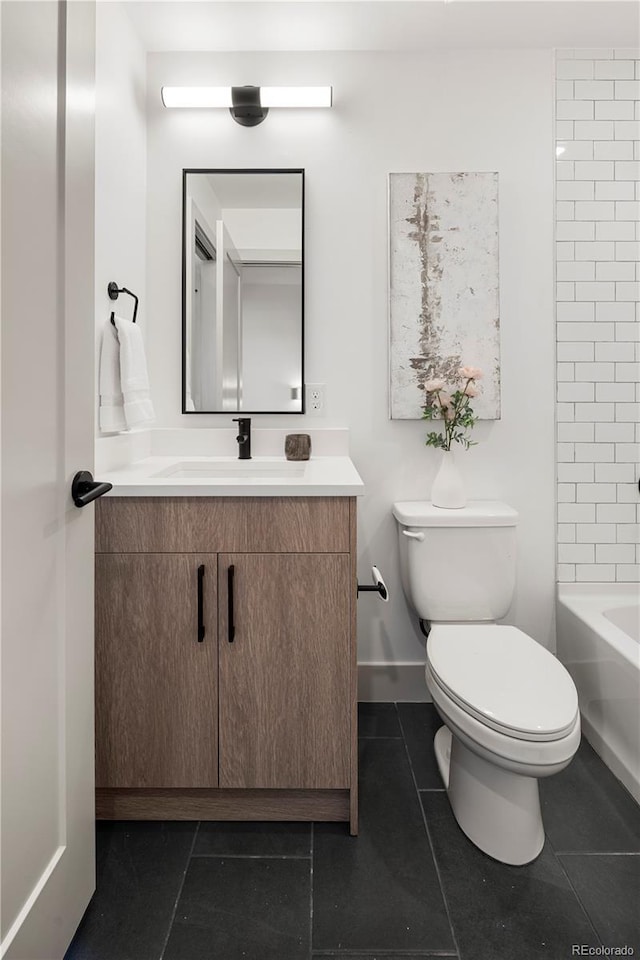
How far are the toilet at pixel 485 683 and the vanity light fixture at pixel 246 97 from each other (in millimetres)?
1450

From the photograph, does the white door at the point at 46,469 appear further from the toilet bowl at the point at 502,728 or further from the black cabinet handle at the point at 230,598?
the toilet bowl at the point at 502,728

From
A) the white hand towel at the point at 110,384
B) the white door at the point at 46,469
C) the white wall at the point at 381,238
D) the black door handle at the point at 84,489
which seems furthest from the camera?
the white wall at the point at 381,238

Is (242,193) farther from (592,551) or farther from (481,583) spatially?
(592,551)

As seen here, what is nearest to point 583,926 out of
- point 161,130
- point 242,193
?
point 242,193

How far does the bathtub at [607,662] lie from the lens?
1599 mm

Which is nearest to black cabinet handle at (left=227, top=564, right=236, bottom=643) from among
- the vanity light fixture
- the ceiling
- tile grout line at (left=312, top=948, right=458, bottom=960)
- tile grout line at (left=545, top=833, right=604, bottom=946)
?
tile grout line at (left=312, top=948, right=458, bottom=960)

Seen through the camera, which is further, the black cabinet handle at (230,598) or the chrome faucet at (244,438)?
the chrome faucet at (244,438)

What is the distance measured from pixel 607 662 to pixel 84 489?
1.58 m

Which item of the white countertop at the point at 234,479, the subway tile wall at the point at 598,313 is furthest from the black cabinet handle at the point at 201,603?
the subway tile wall at the point at 598,313

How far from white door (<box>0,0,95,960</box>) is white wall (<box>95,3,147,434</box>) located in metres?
0.52

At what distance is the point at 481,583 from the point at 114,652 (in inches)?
44.0

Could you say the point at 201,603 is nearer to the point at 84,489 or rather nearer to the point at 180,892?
Result: the point at 84,489

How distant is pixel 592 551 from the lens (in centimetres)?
206

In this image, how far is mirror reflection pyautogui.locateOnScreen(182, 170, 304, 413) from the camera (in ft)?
6.59
